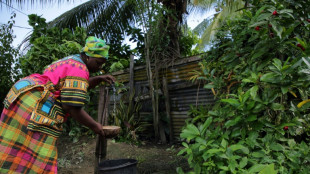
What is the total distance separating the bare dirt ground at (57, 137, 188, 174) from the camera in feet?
13.9

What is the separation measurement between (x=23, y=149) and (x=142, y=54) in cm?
520

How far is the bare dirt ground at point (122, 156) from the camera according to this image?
423 cm

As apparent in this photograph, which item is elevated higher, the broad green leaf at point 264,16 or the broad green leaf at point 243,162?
the broad green leaf at point 264,16

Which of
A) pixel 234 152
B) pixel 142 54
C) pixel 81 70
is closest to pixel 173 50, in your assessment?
pixel 142 54

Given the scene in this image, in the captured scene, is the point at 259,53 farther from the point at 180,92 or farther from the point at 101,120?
the point at 180,92

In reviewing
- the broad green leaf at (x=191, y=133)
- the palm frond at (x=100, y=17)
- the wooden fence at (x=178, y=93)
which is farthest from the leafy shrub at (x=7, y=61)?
the broad green leaf at (x=191, y=133)

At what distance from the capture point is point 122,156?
198 inches

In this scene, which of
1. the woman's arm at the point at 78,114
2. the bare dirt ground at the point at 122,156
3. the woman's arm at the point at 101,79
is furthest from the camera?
the bare dirt ground at the point at 122,156

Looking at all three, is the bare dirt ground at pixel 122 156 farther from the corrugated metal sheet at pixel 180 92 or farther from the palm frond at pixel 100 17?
the palm frond at pixel 100 17

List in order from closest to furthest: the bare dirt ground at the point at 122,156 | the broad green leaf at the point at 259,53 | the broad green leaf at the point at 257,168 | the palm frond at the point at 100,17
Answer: the broad green leaf at the point at 257,168
the broad green leaf at the point at 259,53
the bare dirt ground at the point at 122,156
the palm frond at the point at 100,17

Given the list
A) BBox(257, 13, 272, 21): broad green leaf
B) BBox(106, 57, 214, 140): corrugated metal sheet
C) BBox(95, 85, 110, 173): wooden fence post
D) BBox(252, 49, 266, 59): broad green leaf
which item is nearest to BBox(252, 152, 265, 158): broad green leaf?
BBox(252, 49, 266, 59): broad green leaf

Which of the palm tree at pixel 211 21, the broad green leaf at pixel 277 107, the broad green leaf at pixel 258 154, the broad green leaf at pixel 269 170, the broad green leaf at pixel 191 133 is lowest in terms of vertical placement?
the broad green leaf at pixel 269 170

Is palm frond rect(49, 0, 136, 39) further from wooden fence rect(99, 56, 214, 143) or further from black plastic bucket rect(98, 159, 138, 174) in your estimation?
black plastic bucket rect(98, 159, 138, 174)

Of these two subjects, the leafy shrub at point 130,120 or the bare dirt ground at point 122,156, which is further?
the leafy shrub at point 130,120
